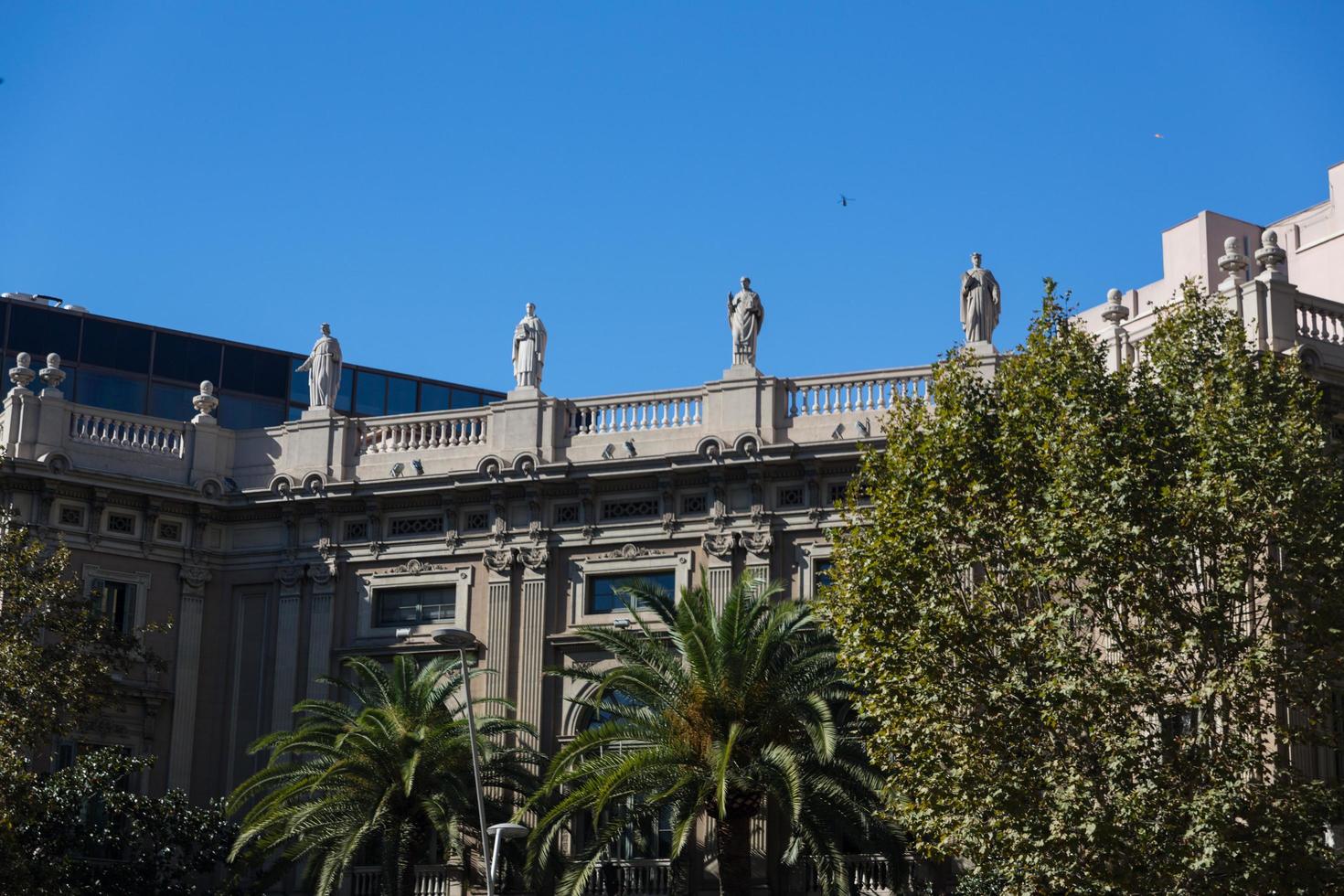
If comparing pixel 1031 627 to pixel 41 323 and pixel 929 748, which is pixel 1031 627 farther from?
pixel 41 323

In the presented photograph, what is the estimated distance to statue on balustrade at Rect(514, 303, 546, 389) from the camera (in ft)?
165

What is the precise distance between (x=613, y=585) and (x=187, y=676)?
9.48m

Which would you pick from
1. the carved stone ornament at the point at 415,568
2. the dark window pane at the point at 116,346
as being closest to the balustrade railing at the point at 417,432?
the carved stone ornament at the point at 415,568

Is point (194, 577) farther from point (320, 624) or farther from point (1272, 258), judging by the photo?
point (1272, 258)

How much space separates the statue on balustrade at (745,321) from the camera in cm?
4853

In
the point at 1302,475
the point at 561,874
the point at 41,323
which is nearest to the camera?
the point at 1302,475

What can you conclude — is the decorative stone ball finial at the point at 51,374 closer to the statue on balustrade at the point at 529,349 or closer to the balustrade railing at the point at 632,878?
the statue on balustrade at the point at 529,349

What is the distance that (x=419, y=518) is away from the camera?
4988cm

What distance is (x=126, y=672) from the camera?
154 ft

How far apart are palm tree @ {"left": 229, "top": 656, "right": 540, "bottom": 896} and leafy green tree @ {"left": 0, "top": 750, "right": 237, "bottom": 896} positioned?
→ 3.26ft

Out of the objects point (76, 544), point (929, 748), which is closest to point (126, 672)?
point (76, 544)

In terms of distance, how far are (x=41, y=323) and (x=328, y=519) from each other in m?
17.2

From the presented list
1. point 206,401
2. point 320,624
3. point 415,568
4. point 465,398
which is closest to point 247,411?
point 465,398

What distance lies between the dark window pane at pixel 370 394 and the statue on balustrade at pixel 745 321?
70.2 ft
